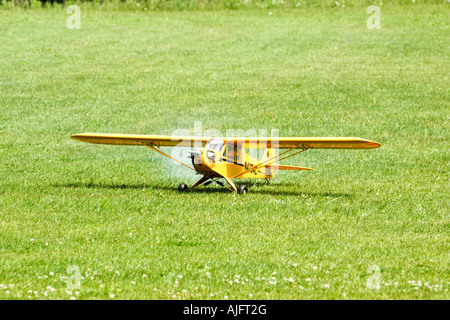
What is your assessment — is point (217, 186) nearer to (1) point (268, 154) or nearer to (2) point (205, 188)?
(2) point (205, 188)

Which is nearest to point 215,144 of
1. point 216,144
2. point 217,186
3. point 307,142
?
point 216,144

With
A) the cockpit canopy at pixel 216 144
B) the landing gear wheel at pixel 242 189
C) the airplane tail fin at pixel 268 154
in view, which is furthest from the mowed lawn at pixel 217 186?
the cockpit canopy at pixel 216 144

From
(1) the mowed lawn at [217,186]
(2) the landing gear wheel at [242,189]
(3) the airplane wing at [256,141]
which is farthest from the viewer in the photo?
(2) the landing gear wheel at [242,189]

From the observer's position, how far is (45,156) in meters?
19.7

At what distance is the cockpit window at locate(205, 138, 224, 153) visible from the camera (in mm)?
14873

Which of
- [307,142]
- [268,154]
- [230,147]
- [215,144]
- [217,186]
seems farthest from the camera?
[268,154]

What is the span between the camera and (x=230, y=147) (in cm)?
Result: 1550

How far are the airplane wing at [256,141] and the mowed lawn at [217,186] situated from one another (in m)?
1.20

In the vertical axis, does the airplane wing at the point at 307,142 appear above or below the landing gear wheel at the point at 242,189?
above

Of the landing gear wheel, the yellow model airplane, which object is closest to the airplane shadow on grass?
the yellow model airplane

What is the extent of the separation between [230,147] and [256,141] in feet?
2.56

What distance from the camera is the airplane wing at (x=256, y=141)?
14.3m

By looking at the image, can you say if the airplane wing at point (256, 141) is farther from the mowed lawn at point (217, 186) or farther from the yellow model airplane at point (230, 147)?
the mowed lawn at point (217, 186)
